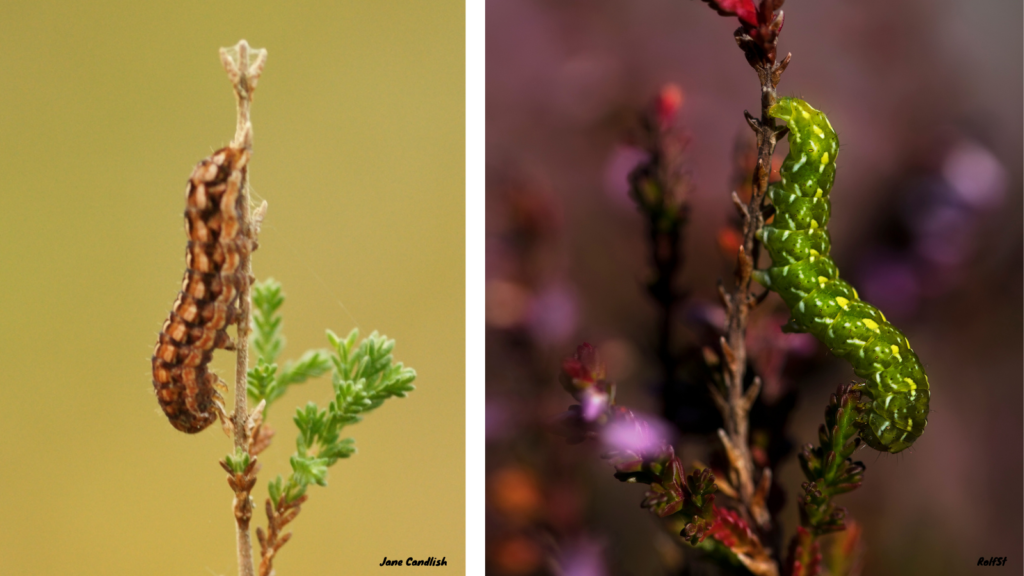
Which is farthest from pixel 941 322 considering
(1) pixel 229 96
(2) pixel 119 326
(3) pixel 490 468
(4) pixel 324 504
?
(2) pixel 119 326

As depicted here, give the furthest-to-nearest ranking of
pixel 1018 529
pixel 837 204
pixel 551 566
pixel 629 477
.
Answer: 1. pixel 1018 529
2. pixel 837 204
3. pixel 551 566
4. pixel 629 477

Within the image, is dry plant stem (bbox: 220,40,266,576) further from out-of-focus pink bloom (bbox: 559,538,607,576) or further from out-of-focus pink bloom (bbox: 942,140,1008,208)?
out-of-focus pink bloom (bbox: 942,140,1008,208)

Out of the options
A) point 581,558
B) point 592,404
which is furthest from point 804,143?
point 581,558

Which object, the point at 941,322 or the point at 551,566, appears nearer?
the point at 551,566

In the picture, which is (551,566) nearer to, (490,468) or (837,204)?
(490,468)

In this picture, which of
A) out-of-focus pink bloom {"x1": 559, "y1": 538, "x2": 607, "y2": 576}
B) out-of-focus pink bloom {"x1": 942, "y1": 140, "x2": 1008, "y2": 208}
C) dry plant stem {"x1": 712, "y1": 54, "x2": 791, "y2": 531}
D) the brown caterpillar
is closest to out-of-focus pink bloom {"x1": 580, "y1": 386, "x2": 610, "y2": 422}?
dry plant stem {"x1": 712, "y1": 54, "x2": 791, "y2": 531}

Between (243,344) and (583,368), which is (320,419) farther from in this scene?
(583,368)

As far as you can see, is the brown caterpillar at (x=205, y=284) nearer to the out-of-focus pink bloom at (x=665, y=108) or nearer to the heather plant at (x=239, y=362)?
the heather plant at (x=239, y=362)
